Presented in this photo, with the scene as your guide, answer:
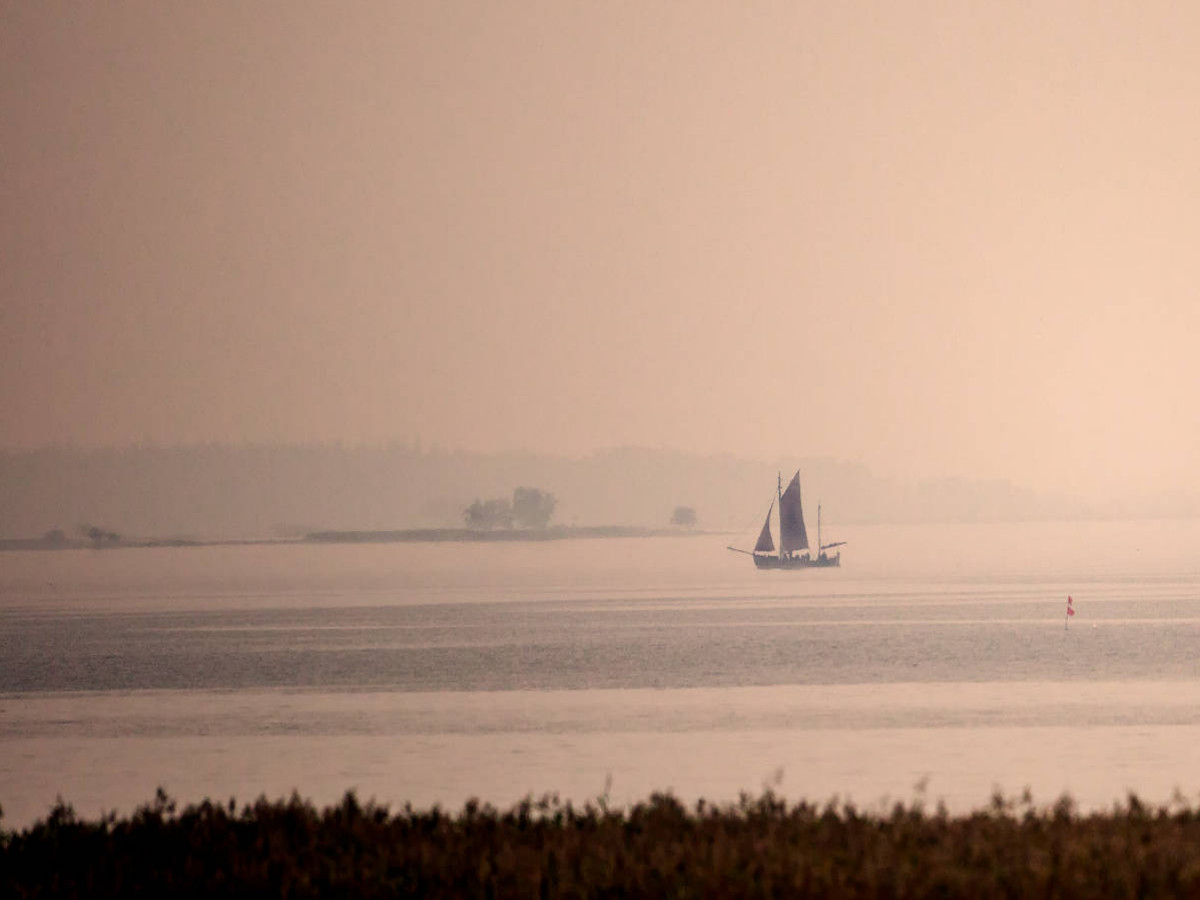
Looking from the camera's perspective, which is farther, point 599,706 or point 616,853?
point 599,706

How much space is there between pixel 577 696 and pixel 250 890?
3533 centimetres

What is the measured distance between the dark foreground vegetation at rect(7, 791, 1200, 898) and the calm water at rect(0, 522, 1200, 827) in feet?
6.90

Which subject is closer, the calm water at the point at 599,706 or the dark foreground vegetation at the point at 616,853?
the dark foreground vegetation at the point at 616,853

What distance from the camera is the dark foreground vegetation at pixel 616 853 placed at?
16859 millimetres

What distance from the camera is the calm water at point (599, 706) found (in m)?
31.8

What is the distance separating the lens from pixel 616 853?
61.1ft

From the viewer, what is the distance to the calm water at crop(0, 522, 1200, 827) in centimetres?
3181

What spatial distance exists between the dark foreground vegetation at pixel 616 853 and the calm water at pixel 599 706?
82.8 inches

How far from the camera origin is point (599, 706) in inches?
1930

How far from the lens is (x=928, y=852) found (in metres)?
18.4

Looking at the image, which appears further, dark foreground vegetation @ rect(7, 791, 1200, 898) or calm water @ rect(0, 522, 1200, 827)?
calm water @ rect(0, 522, 1200, 827)

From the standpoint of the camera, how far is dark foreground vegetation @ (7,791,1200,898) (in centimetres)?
1686

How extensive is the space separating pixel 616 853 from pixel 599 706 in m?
30.6

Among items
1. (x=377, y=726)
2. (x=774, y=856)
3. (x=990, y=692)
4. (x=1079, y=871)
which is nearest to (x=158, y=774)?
(x=377, y=726)
